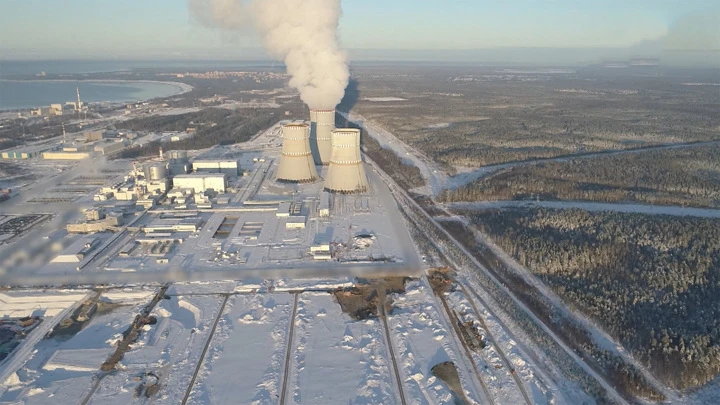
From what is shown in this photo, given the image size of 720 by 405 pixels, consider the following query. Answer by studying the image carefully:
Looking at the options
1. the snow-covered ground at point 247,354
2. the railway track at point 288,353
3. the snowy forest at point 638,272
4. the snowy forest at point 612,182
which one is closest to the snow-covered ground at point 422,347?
the railway track at point 288,353

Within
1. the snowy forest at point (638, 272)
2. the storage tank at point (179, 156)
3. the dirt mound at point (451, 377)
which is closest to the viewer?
the dirt mound at point (451, 377)

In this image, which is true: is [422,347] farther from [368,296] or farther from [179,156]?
[179,156]

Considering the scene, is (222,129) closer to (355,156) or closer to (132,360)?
(355,156)

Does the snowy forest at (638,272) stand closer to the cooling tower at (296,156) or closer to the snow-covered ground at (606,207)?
the snow-covered ground at (606,207)

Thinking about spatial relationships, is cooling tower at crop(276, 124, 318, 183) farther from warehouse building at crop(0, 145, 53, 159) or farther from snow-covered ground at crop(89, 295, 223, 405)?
warehouse building at crop(0, 145, 53, 159)

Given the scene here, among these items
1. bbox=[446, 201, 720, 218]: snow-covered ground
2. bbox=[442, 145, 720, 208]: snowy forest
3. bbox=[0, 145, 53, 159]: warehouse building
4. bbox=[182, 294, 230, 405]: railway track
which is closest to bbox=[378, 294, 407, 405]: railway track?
bbox=[182, 294, 230, 405]: railway track

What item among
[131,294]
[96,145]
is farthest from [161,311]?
[96,145]
